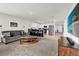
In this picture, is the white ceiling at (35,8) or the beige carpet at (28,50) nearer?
the beige carpet at (28,50)

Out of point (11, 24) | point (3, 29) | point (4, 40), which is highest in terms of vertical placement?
point (11, 24)

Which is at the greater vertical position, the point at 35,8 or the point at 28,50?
the point at 35,8

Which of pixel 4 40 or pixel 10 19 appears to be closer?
pixel 4 40

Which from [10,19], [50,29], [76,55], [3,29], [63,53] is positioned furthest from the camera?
[50,29]

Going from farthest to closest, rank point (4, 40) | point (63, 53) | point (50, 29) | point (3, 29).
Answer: point (50, 29), point (3, 29), point (4, 40), point (63, 53)

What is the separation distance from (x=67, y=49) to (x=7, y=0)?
2047mm

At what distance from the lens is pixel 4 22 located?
275 inches

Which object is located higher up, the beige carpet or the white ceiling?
the white ceiling

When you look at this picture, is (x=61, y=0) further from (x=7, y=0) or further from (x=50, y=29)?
(x=50, y=29)

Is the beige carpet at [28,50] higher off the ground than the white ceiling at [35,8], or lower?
lower

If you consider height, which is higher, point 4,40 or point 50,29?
point 50,29

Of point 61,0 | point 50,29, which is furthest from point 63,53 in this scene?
point 50,29

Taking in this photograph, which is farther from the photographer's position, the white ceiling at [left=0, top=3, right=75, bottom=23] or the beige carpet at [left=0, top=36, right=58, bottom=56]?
the white ceiling at [left=0, top=3, right=75, bottom=23]

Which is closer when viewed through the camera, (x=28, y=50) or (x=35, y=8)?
(x=28, y=50)
